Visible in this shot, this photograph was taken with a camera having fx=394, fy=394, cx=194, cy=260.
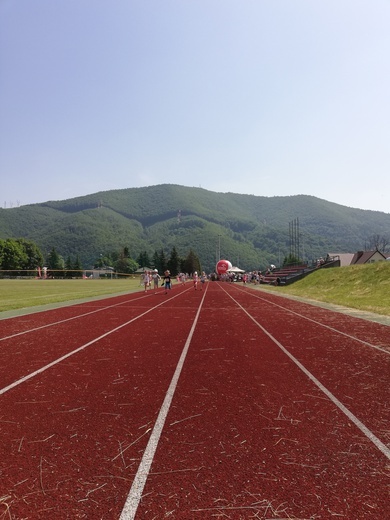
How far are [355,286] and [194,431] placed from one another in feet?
86.9

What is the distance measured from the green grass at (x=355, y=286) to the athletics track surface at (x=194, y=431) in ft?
35.7

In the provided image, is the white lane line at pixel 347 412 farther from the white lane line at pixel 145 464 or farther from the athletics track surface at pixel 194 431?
the white lane line at pixel 145 464

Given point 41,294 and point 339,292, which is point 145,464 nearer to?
point 41,294

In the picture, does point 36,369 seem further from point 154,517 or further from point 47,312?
point 47,312

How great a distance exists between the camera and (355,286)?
2814cm

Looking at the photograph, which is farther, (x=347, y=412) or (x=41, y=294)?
(x=41, y=294)

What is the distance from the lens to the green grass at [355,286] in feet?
69.0

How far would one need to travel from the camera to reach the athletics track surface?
297cm

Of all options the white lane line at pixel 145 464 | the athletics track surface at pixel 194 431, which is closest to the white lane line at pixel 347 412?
the athletics track surface at pixel 194 431

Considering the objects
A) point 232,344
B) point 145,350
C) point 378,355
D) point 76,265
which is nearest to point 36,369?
point 145,350

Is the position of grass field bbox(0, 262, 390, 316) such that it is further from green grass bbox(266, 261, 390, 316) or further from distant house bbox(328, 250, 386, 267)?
distant house bbox(328, 250, 386, 267)

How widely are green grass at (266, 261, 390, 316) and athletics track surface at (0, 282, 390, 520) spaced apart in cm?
1090

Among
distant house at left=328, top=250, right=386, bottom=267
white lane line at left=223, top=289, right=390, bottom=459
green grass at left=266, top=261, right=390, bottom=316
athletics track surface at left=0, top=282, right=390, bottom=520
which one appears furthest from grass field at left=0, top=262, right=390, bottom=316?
distant house at left=328, top=250, right=386, bottom=267

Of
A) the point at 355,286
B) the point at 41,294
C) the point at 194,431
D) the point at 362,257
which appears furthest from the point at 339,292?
the point at 362,257
